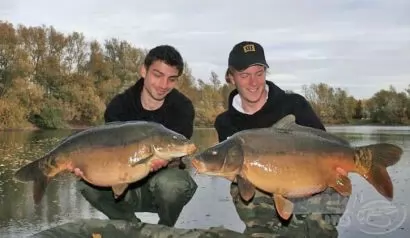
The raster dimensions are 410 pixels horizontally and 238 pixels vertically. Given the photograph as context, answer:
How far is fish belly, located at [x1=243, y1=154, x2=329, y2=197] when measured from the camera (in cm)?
313

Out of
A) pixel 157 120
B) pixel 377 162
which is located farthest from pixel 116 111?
pixel 377 162

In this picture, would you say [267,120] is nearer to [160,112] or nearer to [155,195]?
[160,112]

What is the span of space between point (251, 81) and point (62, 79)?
37.7 metres

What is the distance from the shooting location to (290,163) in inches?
125

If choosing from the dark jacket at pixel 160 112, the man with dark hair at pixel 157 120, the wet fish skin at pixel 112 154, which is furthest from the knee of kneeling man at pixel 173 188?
the wet fish skin at pixel 112 154

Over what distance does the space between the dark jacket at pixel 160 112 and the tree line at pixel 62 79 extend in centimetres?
3111

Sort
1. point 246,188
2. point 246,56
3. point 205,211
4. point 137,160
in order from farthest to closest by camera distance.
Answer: point 205,211 → point 246,56 → point 137,160 → point 246,188

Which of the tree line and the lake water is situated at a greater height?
the tree line

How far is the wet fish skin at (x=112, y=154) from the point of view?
132 inches

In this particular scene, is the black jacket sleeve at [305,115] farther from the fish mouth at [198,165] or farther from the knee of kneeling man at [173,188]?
the fish mouth at [198,165]

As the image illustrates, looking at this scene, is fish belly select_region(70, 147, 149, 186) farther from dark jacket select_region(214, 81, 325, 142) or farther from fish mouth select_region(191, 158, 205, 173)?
dark jacket select_region(214, 81, 325, 142)

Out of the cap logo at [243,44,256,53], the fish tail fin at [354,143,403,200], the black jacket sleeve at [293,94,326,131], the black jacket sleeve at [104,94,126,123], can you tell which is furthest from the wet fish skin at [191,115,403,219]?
the black jacket sleeve at [104,94,126,123]

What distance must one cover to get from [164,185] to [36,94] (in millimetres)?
34674

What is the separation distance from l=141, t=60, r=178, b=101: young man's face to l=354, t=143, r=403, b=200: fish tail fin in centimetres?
157
